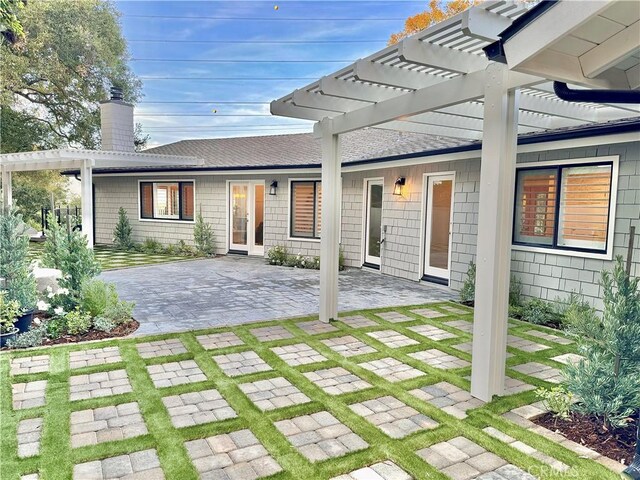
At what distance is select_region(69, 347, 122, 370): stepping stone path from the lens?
4109mm

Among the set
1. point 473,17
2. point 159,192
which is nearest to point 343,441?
point 473,17

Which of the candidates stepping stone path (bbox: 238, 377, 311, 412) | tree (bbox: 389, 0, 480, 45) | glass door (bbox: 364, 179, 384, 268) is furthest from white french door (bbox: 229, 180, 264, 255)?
tree (bbox: 389, 0, 480, 45)

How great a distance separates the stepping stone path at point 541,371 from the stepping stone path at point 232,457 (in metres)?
2.76

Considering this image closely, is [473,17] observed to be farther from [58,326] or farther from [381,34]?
[381,34]

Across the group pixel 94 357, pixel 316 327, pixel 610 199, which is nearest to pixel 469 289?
pixel 610 199

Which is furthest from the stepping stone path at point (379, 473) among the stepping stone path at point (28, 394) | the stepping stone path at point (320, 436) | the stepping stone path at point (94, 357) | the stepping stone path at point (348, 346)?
the stepping stone path at point (94, 357)

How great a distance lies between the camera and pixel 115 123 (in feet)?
45.1

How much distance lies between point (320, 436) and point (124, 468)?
48.6 inches

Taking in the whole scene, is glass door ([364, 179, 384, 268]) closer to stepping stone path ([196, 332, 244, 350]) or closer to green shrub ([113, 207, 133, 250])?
stepping stone path ([196, 332, 244, 350])

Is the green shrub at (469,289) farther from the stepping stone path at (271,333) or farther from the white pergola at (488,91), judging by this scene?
the stepping stone path at (271,333)

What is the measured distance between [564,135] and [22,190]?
22524 millimetres

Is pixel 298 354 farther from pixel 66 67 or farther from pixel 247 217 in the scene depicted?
pixel 66 67

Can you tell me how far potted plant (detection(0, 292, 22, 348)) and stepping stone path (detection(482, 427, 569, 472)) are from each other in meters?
4.75

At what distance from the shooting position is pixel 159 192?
13.4 metres
